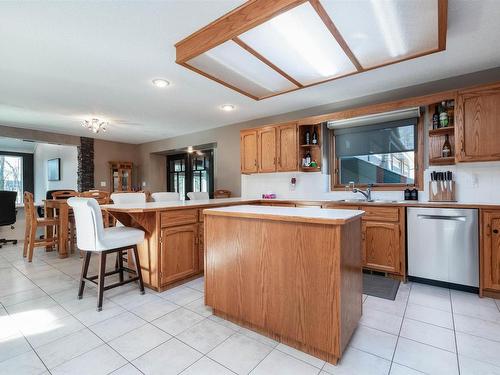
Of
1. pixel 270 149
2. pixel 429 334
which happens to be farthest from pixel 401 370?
pixel 270 149

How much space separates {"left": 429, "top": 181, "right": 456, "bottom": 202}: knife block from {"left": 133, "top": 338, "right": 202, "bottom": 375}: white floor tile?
3110 millimetres

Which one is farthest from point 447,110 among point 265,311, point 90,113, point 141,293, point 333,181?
point 90,113

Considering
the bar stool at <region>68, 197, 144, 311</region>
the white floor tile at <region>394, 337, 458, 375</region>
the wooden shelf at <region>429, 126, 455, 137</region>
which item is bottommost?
the white floor tile at <region>394, 337, 458, 375</region>

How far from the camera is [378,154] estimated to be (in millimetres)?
3664

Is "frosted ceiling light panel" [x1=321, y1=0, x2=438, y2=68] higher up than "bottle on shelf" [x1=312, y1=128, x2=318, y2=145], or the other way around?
"frosted ceiling light panel" [x1=321, y1=0, x2=438, y2=68]

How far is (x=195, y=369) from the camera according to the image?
148 cm

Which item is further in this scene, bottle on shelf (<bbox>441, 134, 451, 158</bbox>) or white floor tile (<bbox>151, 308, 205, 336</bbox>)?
bottle on shelf (<bbox>441, 134, 451, 158</bbox>)

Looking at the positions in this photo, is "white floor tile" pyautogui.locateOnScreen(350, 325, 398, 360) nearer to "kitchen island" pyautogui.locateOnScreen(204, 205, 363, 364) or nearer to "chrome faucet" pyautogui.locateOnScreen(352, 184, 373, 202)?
"kitchen island" pyautogui.locateOnScreen(204, 205, 363, 364)

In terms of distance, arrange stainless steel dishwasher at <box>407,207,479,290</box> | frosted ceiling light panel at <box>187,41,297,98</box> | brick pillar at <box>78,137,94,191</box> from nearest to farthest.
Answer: frosted ceiling light panel at <box>187,41,297,98</box> → stainless steel dishwasher at <box>407,207,479,290</box> → brick pillar at <box>78,137,94,191</box>

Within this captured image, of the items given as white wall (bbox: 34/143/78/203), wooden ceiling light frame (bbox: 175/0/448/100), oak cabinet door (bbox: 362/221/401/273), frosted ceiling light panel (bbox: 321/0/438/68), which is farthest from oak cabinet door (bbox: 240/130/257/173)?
white wall (bbox: 34/143/78/203)

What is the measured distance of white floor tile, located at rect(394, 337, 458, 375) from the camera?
1.47 meters

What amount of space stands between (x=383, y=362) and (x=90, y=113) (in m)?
5.15

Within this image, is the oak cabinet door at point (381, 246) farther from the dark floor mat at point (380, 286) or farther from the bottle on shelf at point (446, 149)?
the bottle on shelf at point (446, 149)

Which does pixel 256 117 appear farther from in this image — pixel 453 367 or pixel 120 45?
pixel 453 367
